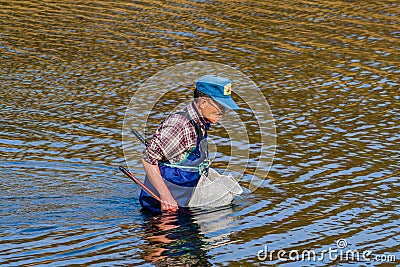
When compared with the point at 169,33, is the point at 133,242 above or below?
below

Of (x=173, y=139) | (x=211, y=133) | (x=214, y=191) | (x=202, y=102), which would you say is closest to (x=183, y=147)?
(x=173, y=139)

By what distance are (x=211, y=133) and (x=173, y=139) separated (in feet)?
12.7

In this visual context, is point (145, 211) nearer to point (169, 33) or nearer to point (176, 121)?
point (176, 121)

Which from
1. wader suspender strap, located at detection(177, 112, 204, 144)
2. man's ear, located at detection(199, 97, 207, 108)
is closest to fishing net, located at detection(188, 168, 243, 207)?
wader suspender strap, located at detection(177, 112, 204, 144)

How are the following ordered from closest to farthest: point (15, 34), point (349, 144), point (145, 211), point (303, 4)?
point (145, 211) → point (349, 144) → point (15, 34) → point (303, 4)

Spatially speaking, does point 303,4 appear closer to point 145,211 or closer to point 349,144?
point 349,144

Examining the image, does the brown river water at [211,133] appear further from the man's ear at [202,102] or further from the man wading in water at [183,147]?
the man's ear at [202,102]

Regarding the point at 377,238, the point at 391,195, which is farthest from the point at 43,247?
the point at 391,195

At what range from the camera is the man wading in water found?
854cm

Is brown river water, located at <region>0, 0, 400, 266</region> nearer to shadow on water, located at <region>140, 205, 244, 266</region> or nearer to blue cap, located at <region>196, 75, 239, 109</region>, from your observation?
shadow on water, located at <region>140, 205, 244, 266</region>

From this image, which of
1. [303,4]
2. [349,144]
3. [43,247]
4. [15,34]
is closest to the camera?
[43,247]

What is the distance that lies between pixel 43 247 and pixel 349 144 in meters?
4.82

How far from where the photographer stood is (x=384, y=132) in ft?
40.0

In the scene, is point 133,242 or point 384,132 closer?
point 133,242
